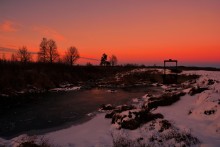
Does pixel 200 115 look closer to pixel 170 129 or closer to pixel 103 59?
pixel 170 129

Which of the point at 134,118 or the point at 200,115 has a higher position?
the point at 200,115

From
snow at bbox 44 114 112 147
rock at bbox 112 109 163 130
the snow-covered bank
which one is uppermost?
the snow-covered bank

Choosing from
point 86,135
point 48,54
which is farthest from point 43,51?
point 86,135

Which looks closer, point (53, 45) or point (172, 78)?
point (172, 78)

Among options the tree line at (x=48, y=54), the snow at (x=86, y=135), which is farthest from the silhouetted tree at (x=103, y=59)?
the snow at (x=86, y=135)

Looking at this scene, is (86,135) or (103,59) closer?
(86,135)

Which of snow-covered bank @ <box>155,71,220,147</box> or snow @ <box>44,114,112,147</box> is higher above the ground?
snow-covered bank @ <box>155,71,220,147</box>

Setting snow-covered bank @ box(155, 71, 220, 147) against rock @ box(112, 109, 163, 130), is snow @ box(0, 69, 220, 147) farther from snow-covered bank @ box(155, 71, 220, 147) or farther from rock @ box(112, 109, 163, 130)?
rock @ box(112, 109, 163, 130)

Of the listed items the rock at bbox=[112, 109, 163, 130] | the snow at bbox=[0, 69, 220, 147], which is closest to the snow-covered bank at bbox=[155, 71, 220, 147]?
the snow at bbox=[0, 69, 220, 147]

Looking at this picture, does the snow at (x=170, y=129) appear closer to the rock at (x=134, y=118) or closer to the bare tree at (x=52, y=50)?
the rock at (x=134, y=118)

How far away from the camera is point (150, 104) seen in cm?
1630

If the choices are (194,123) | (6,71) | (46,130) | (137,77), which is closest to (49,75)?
(6,71)

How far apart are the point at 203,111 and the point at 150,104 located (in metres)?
5.45

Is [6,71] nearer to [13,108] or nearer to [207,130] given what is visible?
[13,108]
